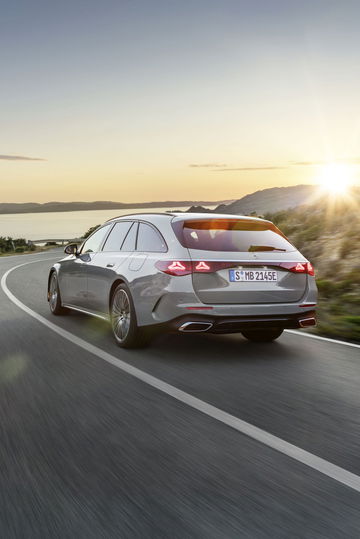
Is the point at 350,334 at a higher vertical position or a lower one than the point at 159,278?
lower

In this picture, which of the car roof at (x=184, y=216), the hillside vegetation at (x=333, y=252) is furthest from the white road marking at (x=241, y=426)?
the hillside vegetation at (x=333, y=252)

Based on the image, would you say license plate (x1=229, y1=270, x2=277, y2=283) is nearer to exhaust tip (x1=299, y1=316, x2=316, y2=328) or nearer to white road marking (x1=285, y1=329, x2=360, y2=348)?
exhaust tip (x1=299, y1=316, x2=316, y2=328)

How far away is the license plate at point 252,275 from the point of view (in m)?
7.17

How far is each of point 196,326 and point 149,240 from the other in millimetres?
1338

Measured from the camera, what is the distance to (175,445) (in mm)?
4387

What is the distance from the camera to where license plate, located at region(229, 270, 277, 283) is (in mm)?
7172

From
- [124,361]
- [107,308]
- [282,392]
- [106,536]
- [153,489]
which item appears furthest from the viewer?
[107,308]

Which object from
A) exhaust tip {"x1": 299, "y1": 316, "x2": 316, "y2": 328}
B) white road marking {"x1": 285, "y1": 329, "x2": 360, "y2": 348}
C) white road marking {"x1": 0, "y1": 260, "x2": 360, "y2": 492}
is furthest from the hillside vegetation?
white road marking {"x1": 0, "y1": 260, "x2": 360, "y2": 492}

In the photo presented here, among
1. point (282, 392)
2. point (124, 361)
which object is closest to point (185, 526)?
point (282, 392)

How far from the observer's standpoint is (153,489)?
362 cm

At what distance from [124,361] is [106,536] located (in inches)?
164

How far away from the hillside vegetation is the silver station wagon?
1.73 meters

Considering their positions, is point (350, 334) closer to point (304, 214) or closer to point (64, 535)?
point (64, 535)

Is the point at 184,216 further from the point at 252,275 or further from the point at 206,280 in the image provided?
the point at 252,275
